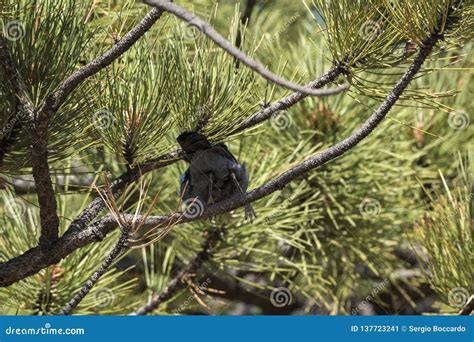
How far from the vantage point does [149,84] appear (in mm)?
951

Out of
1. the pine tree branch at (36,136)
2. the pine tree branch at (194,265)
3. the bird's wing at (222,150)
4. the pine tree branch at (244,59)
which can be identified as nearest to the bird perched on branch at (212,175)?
the bird's wing at (222,150)

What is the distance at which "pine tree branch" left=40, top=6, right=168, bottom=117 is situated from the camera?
0.73 metres

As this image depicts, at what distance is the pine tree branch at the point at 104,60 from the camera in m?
0.73

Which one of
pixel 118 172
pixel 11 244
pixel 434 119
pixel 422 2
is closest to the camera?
pixel 422 2

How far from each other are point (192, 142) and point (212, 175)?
64mm

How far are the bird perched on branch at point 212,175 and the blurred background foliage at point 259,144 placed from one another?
0.05 metres

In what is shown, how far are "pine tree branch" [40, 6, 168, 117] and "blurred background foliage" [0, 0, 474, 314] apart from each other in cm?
9

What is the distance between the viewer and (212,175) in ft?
2.95

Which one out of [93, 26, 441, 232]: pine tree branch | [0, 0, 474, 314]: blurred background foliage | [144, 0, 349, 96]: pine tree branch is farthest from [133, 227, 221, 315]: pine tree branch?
[144, 0, 349, 96]: pine tree branch

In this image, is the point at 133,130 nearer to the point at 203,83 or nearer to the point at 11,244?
the point at 203,83

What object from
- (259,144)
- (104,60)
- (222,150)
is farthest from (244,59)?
(259,144)

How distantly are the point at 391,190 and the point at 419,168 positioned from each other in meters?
0.09

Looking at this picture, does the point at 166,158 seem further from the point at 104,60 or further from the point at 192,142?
the point at 104,60

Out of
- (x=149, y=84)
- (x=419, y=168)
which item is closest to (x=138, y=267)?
(x=419, y=168)
